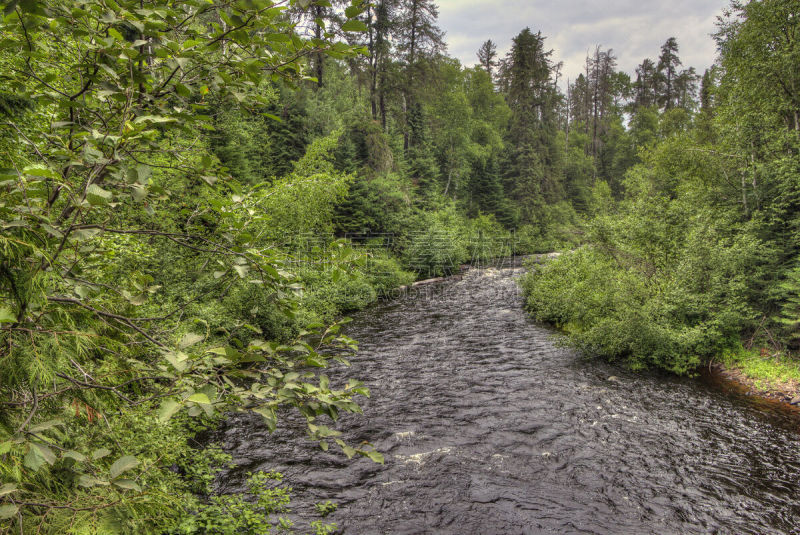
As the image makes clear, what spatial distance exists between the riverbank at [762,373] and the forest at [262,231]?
3.8 inches

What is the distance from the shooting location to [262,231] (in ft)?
8.18

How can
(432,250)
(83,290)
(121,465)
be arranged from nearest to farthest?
(121,465)
(83,290)
(432,250)

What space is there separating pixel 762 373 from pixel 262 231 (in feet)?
44.7

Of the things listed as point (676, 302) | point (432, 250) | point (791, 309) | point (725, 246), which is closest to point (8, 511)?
point (676, 302)

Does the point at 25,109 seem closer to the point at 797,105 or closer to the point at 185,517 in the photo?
the point at 185,517

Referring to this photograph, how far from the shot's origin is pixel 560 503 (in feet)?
20.8

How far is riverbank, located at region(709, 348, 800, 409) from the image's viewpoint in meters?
9.95

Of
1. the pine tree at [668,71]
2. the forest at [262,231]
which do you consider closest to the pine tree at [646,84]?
the pine tree at [668,71]

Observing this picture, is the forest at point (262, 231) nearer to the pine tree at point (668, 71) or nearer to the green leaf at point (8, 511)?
the green leaf at point (8, 511)

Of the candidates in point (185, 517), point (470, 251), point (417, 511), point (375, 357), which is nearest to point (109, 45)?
point (185, 517)

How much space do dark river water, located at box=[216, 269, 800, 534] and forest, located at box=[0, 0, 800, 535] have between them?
0.91m

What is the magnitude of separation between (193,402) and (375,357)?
11229mm

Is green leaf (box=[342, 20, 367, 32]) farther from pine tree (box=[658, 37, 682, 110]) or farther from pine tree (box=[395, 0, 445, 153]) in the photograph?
pine tree (box=[658, 37, 682, 110])

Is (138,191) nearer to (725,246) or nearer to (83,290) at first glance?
(83,290)
